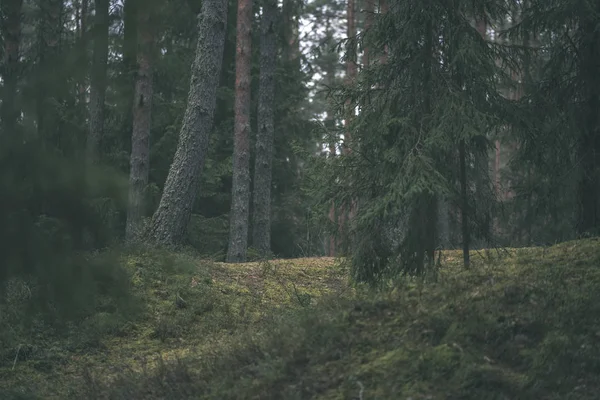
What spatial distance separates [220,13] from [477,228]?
7704mm

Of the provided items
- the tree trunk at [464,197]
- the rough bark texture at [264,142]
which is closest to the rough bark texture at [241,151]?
the rough bark texture at [264,142]

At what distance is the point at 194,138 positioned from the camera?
14906mm

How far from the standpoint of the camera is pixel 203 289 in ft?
42.0

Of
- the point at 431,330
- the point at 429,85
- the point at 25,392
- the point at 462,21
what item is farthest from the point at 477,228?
the point at 25,392

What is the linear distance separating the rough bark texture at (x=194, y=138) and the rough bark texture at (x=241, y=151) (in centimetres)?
422

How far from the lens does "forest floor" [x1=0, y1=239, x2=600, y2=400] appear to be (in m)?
6.49

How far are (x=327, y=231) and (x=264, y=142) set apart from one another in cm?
1117

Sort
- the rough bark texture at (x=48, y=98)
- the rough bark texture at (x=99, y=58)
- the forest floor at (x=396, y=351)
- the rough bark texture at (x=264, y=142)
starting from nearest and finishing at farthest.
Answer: the rough bark texture at (x=48, y=98), the rough bark texture at (x=99, y=58), the forest floor at (x=396, y=351), the rough bark texture at (x=264, y=142)

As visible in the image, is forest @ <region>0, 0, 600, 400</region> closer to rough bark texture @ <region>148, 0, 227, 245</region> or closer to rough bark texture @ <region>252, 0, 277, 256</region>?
rough bark texture @ <region>148, 0, 227, 245</region>

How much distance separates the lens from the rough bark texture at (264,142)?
72.5ft

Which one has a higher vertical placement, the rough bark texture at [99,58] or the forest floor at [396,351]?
the rough bark texture at [99,58]

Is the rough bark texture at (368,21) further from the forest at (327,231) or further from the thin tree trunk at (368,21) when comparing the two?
the forest at (327,231)

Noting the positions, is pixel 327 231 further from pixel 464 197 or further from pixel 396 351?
pixel 396 351

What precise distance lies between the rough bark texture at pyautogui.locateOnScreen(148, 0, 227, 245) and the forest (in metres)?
0.05
